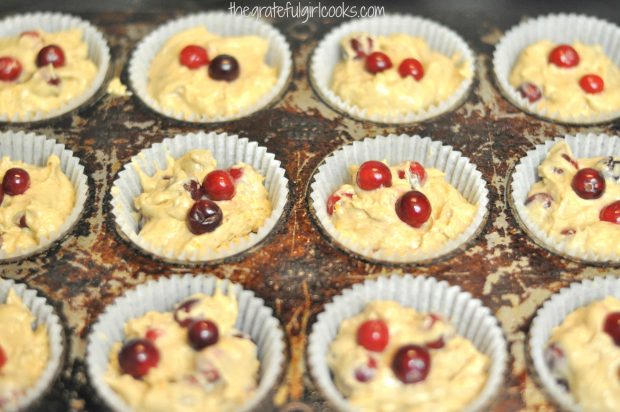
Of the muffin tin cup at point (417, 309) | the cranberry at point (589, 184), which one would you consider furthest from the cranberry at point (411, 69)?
the muffin tin cup at point (417, 309)

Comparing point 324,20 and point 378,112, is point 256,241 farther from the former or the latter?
point 324,20

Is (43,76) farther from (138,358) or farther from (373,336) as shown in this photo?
(373,336)

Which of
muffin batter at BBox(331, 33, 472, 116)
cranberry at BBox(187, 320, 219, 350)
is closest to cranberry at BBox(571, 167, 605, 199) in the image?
muffin batter at BBox(331, 33, 472, 116)

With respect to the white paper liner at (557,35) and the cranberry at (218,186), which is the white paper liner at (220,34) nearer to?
the cranberry at (218,186)

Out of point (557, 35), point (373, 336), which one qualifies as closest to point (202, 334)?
point (373, 336)

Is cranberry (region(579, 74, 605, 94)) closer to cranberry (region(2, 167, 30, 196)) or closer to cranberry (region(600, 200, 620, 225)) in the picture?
cranberry (region(600, 200, 620, 225))

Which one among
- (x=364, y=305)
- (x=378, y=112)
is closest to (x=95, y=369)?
(x=364, y=305)
